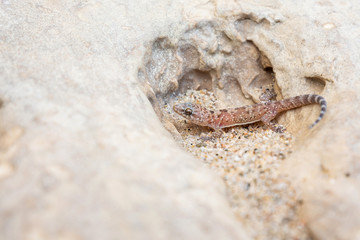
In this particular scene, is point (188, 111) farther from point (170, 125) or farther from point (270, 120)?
point (270, 120)

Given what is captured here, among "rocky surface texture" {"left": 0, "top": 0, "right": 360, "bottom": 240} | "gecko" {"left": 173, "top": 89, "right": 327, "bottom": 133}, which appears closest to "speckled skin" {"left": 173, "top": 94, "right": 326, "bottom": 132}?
"gecko" {"left": 173, "top": 89, "right": 327, "bottom": 133}

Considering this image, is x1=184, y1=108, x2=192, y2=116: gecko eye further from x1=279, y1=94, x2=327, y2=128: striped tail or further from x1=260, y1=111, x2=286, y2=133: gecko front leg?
x1=279, y1=94, x2=327, y2=128: striped tail

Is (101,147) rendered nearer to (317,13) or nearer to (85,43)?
(85,43)

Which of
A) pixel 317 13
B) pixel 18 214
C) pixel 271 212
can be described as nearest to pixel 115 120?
pixel 18 214

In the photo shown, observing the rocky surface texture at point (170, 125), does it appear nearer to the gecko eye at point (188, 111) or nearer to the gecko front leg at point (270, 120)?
the gecko front leg at point (270, 120)

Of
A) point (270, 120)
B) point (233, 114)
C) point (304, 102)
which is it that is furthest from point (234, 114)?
→ point (304, 102)

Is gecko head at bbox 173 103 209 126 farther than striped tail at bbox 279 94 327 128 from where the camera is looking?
Yes
